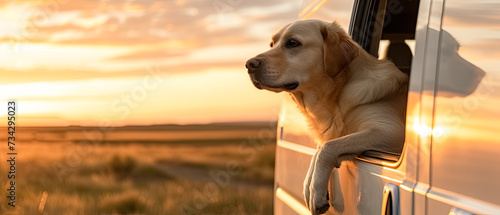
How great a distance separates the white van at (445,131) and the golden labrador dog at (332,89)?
11 cm

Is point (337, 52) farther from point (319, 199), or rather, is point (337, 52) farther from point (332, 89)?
point (319, 199)

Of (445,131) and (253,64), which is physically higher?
(253,64)

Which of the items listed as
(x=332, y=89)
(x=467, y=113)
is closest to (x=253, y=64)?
(x=332, y=89)

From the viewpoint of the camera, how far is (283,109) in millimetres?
5031

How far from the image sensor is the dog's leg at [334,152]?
2998 mm

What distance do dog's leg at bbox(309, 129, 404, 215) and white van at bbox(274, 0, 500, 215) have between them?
0.06m

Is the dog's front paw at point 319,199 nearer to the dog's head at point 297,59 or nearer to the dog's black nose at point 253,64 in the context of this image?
the dog's head at point 297,59

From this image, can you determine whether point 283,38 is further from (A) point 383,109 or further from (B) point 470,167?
(B) point 470,167

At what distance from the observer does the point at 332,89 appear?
3.56 meters

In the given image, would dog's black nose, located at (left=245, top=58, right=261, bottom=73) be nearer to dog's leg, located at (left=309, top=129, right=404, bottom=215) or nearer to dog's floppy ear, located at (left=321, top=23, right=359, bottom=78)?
dog's floppy ear, located at (left=321, top=23, right=359, bottom=78)

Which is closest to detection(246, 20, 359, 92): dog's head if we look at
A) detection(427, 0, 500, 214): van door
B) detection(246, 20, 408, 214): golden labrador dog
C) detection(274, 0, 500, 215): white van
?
detection(246, 20, 408, 214): golden labrador dog

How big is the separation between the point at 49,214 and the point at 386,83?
673 cm

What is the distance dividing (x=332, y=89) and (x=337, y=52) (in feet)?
0.63

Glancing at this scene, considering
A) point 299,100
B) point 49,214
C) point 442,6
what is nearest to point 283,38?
point 299,100
